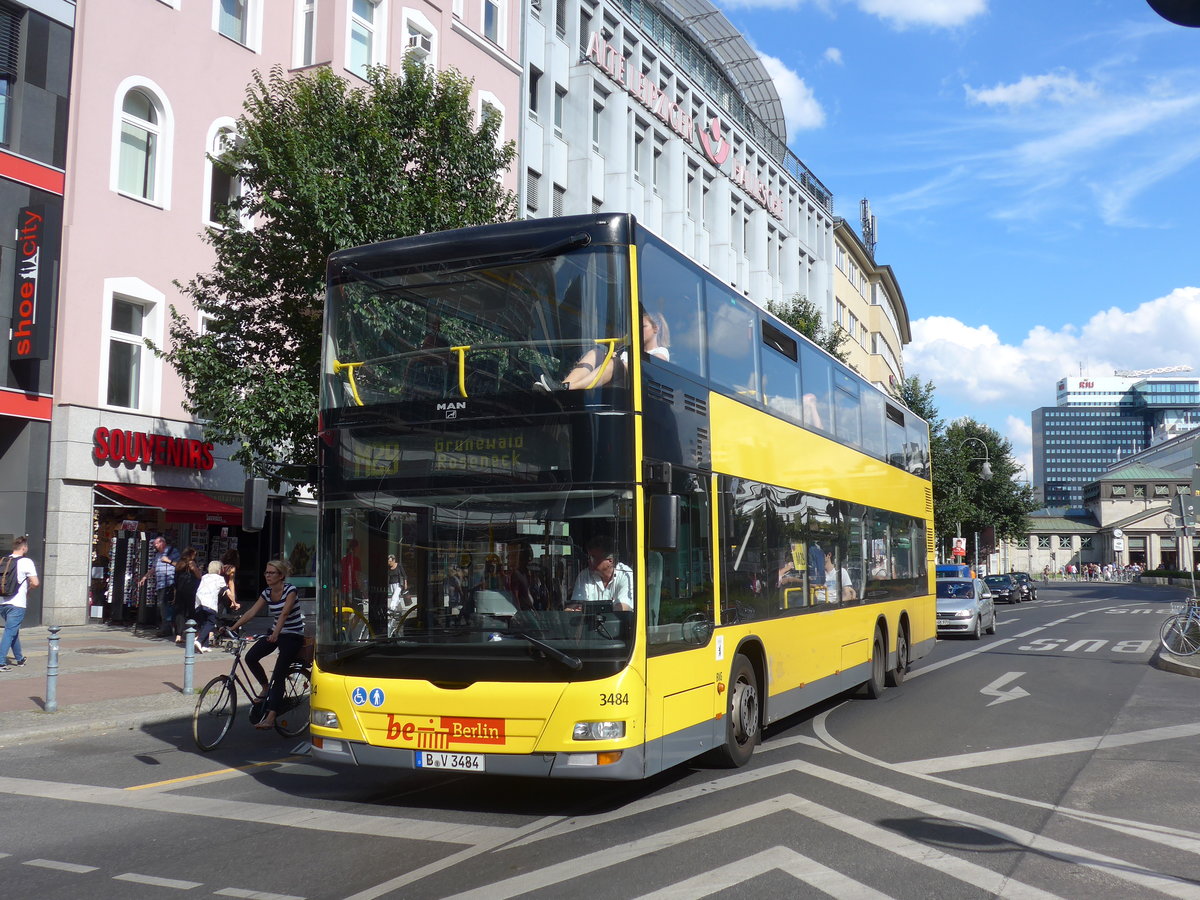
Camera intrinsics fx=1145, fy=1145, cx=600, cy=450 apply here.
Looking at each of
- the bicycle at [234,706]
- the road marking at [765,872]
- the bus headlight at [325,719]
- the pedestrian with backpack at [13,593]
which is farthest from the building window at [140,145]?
the road marking at [765,872]

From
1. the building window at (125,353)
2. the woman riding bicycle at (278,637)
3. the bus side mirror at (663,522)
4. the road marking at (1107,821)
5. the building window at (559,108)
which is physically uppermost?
the building window at (559,108)

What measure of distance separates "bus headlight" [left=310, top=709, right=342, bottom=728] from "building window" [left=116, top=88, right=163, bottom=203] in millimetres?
18299

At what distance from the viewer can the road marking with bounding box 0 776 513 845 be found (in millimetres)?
6988

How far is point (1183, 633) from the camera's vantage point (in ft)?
62.0

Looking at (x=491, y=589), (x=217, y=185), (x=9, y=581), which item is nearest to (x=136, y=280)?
(x=217, y=185)

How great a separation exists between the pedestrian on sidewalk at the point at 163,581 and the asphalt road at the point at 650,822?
1050 cm

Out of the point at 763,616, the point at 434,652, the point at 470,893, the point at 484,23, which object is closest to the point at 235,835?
the point at 434,652

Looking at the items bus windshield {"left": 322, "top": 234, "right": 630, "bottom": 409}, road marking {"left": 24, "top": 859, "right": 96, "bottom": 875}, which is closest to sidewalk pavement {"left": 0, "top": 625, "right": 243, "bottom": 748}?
road marking {"left": 24, "top": 859, "right": 96, "bottom": 875}

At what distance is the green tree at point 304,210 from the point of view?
1742cm

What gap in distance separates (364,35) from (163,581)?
14.3 meters

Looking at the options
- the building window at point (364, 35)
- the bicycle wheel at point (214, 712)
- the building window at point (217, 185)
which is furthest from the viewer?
the building window at point (364, 35)

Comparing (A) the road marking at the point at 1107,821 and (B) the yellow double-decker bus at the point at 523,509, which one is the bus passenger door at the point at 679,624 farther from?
(A) the road marking at the point at 1107,821

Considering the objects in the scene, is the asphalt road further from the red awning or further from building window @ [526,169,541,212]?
building window @ [526,169,541,212]

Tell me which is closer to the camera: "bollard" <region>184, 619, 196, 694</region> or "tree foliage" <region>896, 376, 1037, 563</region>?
"bollard" <region>184, 619, 196, 694</region>
